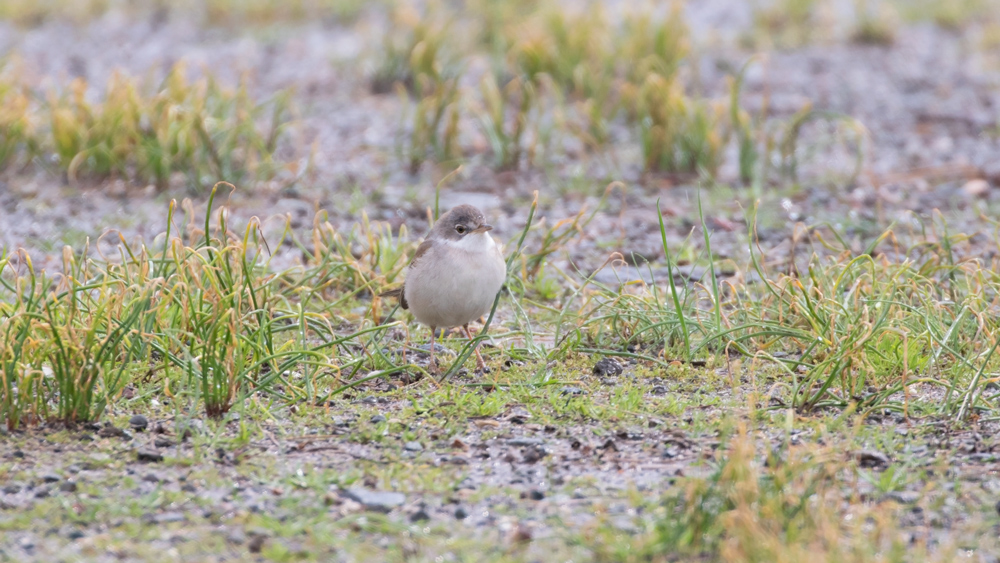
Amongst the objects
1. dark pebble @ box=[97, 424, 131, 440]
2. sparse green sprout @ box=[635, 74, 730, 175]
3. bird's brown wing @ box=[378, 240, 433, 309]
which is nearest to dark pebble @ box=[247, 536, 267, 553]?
dark pebble @ box=[97, 424, 131, 440]

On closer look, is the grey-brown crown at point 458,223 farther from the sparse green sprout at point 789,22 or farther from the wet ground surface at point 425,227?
the sparse green sprout at point 789,22

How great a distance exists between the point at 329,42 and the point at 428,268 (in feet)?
24.2

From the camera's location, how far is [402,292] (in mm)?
5164

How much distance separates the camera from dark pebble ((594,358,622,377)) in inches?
189

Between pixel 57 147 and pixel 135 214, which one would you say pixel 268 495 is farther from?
pixel 57 147

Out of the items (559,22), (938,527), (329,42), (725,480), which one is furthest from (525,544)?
(329,42)

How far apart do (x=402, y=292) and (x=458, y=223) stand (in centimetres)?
46

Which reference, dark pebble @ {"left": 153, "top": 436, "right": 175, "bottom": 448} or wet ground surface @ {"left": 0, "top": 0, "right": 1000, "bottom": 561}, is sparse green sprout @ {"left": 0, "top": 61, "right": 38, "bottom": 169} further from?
dark pebble @ {"left": 153, "top": 436, "right": 175, "bottom": 448}

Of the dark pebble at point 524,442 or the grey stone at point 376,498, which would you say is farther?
the dark pebble at point 524,442

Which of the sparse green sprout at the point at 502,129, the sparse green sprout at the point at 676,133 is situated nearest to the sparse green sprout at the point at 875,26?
the sparse green sprout at the point at 676,133

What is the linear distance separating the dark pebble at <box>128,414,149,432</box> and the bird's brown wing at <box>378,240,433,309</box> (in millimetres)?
1341

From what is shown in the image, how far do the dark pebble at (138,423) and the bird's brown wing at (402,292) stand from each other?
4.40 ft

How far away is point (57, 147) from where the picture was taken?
24.5ft

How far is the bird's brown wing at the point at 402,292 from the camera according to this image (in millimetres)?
5000
